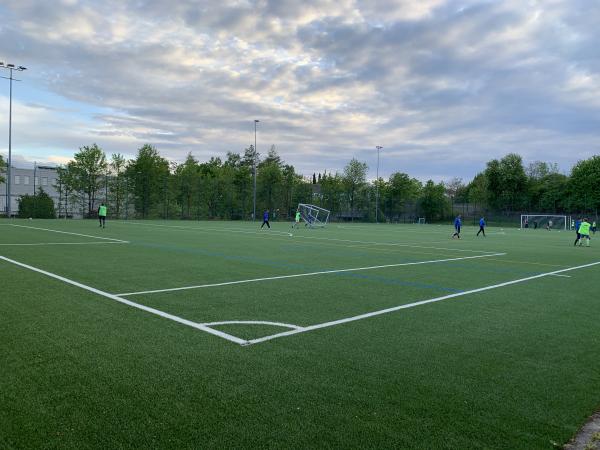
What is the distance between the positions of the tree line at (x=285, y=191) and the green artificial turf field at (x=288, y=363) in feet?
172

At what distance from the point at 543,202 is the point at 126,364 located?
82.4 m

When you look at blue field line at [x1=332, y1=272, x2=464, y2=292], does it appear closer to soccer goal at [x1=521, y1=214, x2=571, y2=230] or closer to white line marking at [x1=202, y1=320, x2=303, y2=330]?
white line marking at [x1=202, y1=320, x2=303, y2=330]

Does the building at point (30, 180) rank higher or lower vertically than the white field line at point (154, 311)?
higher

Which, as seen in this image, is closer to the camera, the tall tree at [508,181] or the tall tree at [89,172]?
the tall tree at [89,172]

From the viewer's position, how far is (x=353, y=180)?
244 feet

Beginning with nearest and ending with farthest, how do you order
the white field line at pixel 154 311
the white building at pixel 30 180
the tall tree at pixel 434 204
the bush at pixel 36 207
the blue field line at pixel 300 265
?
the white field line at pixel 154 311 < the blue field line at pixel 300 265 < the bush at pixel 36 207 < the tall tree at pixel 434 204 < the white building at pixel 30 180

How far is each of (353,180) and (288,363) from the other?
70.4 metres

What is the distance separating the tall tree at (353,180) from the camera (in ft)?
243

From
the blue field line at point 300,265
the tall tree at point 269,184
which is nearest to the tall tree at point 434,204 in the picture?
the tall tree at point 269,184

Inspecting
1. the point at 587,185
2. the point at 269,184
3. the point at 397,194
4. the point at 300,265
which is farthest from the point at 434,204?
the point at 300,265

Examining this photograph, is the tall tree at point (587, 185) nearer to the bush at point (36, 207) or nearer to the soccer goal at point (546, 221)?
the soccer goal at point (546, 221)

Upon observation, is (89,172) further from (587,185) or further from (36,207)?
(587,185)

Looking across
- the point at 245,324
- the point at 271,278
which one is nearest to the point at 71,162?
the point at 271,278

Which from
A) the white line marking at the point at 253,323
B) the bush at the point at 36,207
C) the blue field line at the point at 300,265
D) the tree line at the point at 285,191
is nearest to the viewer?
the white line marking at the point at 253,323
